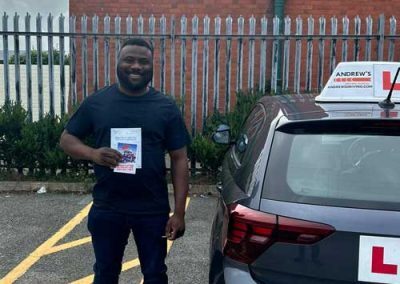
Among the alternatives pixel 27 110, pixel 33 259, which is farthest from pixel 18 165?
pixel 33 259

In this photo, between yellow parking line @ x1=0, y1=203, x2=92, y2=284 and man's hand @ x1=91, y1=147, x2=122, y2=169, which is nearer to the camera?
man's hand @ x1=91, y1=147, x2=122, y2=169

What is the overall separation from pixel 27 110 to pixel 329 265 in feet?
19.3

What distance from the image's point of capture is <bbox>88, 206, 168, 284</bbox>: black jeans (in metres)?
2.73

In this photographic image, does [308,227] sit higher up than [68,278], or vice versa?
[308,227]

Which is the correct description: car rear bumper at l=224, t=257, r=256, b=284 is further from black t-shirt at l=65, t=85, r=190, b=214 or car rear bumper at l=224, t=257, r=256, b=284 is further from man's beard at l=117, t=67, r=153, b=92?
man's beard at l=117, t=67, r=153, b=92

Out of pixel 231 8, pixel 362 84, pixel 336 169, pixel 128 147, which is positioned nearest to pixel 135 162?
pixel 128 147

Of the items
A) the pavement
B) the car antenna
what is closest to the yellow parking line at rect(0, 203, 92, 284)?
the pavement

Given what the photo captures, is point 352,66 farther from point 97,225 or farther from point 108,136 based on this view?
point 97,225

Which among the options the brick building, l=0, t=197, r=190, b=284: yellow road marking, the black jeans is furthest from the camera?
the brick building

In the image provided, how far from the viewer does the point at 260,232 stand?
A: 6.66 feet

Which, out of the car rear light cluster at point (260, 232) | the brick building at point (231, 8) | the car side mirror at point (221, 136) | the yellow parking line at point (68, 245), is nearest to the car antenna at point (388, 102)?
the car rear light cluster at point (260, 232)

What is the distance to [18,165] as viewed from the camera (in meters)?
6.73

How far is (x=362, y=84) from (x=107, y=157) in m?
1.45

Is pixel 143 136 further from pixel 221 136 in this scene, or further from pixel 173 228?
pixel 221 136
